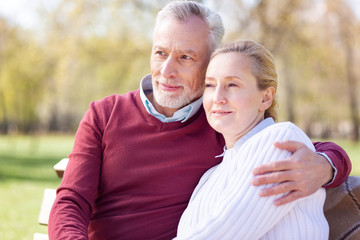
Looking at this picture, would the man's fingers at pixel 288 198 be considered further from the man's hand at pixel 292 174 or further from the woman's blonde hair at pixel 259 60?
the woman's blonde hair at pixel 259 60

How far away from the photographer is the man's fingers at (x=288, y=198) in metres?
1.80

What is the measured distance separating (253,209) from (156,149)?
87 cm

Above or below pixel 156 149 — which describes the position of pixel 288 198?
below

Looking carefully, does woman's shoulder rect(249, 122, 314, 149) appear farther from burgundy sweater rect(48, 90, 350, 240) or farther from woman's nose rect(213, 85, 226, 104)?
burgundy sweater rect(48, 90, 350, 240)

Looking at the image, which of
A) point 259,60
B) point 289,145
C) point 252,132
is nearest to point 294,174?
point 289,145

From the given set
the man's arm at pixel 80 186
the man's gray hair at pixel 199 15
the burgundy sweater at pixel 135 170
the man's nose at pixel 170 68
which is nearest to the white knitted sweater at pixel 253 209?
the burgundy sweater at pixel 135 170

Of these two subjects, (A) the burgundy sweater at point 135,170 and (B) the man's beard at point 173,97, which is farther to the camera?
(B) the man's beard at point 173,97

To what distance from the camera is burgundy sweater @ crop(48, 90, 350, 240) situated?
96.1 inches

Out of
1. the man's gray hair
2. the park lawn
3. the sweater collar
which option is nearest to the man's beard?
the man's gray hair

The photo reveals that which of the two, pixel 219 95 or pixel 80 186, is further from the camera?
pixel 80 186

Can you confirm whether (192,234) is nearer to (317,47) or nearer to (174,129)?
(174,129)

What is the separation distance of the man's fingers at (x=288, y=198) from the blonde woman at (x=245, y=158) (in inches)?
0.8

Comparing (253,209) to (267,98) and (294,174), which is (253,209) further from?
(267,98)

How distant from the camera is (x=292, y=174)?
1.84 meters
